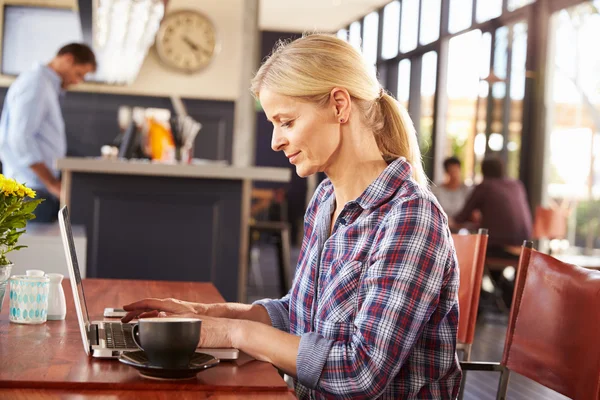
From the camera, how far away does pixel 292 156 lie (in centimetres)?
156

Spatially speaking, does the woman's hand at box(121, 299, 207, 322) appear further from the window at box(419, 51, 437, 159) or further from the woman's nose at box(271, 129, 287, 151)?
the window at box(419, 51, 437, 159)

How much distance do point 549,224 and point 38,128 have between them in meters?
3.98

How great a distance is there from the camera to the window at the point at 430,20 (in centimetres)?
1020

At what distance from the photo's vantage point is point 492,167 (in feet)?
21.3

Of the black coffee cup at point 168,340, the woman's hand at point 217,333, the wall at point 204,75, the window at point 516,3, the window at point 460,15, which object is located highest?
the window at point 460,15

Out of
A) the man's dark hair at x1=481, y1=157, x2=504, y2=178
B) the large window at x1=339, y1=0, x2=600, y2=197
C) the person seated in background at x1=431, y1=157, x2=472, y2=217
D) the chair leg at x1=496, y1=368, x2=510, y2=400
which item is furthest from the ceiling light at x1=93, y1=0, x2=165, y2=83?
the chair leg at x1=496, y1=368, x2=510, y2=400

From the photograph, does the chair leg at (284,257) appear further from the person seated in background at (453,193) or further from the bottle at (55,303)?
the bottle at (55,303)

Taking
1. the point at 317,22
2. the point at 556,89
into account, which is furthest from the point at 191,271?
the point at 317,22

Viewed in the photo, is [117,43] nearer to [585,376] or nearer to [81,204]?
[81,204]

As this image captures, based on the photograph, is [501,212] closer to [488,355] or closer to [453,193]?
[488,355]

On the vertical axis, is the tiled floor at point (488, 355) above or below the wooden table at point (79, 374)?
below

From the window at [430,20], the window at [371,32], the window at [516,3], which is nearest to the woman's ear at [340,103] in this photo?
the window at [516,3]

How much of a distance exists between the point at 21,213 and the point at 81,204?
2.84 metres

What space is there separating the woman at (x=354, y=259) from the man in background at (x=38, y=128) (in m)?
3.42
